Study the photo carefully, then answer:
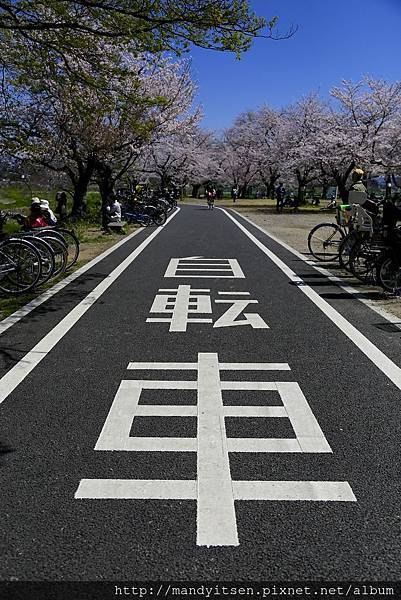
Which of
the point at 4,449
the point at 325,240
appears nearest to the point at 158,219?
the point at 325,240

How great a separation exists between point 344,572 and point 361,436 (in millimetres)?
1354

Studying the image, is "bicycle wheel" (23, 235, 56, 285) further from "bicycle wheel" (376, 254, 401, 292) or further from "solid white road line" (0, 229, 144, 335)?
"bicycle wheel" (376, 254, 401, 292)

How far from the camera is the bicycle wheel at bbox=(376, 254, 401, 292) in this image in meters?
7.93

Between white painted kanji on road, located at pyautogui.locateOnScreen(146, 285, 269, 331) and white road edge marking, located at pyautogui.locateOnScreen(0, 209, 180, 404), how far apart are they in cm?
92

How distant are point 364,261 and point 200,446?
22.0ft

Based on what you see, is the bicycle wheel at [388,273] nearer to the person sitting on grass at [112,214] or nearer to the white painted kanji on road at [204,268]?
the white painted kanji on road at [204,268]

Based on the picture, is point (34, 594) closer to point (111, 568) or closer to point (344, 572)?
point (111, 568)

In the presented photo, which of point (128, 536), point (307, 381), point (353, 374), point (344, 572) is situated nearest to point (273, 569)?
point (344, 572)

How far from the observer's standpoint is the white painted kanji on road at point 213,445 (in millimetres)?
2826

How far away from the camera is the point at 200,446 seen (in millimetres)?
3391

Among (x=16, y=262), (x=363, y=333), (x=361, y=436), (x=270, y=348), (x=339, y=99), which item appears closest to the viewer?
(x=361, y=436)

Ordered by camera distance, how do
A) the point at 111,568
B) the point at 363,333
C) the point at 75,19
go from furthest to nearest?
1. the point at 75,19
2. the point at 363,333
3. the point at 111,568

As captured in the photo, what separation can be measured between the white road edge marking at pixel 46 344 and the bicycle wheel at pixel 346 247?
4.18m

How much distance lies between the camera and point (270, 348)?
5.41 metres
